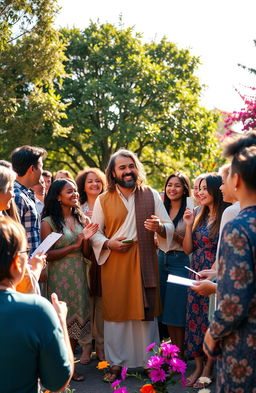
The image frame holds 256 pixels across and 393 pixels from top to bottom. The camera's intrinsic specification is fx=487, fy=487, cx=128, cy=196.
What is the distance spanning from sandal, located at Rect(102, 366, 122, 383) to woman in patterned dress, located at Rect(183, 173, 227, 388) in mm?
819

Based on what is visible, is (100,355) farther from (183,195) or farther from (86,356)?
(183,195)

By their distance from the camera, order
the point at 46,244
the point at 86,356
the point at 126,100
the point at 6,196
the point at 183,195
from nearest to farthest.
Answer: the point at 6,196
the point at 46,244
the point at 86,356
the point at 183,195
the point at 126,100

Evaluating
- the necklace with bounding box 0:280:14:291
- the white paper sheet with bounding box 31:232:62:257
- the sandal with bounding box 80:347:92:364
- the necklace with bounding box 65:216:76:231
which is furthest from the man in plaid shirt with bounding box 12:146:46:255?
the necklace with bounding box 0:280:14:291

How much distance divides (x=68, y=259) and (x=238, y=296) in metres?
3.67

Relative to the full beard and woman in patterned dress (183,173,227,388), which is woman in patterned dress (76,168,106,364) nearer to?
the full beard

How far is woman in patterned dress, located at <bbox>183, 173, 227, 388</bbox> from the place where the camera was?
5473mm

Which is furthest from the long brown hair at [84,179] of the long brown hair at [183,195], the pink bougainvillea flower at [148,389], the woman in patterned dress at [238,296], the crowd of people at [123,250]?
the woman in patterned dress at [238,296]

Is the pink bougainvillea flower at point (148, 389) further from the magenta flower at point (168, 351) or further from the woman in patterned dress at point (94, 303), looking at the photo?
the woman in patterned dress at point (94, 303)

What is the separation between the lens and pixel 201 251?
220 inches

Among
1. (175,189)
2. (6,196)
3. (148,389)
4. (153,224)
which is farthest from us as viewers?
(175,189)

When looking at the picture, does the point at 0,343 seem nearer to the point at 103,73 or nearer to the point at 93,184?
the point at 93,184

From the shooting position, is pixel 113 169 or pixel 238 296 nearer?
pixel 238 296

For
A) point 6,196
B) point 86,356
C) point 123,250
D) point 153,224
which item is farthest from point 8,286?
point 86,356

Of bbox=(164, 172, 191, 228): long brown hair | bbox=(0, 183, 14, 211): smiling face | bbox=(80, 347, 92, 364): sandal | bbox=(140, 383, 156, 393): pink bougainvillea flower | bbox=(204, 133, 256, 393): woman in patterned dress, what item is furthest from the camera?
bbox=(164, 172, 191, 228): long brown hair
